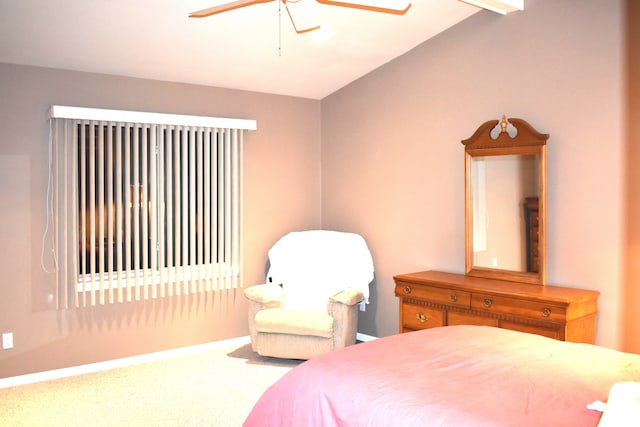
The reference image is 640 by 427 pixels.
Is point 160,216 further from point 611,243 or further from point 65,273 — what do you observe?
point 611,243

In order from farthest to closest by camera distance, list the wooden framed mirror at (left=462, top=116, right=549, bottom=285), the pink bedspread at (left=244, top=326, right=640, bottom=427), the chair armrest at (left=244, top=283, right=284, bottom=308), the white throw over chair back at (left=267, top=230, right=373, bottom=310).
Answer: the white throw over chair back at (left=267, top=230, right=373, bottom=310)
the chair armrest at (left=244, top=283, right=284, bottom=308)
the wooden framed mirror at (left=462, top=116, right=549, bottom=285)
the pink bedspread at (left=244, top=326, right=640, bottom=427)

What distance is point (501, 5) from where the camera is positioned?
149 inches

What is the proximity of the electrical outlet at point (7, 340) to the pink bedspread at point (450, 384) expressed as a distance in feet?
8.22

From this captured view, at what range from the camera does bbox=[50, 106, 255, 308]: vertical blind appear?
13.7 feet

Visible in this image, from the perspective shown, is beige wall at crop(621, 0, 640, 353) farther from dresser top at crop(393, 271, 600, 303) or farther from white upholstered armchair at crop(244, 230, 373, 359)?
white upholstered armchair at crop(244, 230, 373, 359)

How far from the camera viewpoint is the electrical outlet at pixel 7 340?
13.0 ft

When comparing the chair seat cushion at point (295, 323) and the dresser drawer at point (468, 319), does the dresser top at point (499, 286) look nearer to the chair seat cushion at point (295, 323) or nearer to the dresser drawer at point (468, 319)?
the dresser drawer at point (468, 319)

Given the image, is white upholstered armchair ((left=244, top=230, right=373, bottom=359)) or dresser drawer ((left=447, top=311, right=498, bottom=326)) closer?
dresser drawer ((left=447, top=311, right=498, bottom=326))

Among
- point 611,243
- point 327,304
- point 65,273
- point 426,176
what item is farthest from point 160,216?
point 611,243

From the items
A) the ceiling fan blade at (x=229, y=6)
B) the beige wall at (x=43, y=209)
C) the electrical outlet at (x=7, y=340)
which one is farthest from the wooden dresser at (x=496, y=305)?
the electrical outlet at (x=7, y=340)

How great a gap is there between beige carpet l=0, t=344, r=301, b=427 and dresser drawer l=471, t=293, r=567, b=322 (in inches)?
63.1

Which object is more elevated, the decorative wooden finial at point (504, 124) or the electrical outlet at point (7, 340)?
the decorative wooden finial at point (504, 124)

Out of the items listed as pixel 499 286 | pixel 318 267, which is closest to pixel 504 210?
pixel 499 286

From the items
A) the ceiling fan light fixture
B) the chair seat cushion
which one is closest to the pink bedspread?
the chair seat cushion
